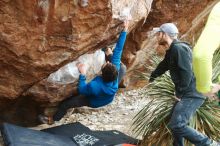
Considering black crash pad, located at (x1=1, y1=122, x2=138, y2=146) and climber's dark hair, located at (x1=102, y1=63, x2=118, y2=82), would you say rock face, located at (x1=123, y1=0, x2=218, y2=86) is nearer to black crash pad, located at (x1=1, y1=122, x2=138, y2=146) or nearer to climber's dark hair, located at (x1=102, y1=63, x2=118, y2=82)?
climber's dark hair, located at (x1=102, y1=63, x2=118, y2=82)

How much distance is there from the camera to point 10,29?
5.60 meters

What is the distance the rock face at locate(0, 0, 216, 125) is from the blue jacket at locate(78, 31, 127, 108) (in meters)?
0.20

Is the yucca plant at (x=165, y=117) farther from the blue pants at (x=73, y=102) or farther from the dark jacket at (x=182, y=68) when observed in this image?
the dark jacket at (x=182, y=68)

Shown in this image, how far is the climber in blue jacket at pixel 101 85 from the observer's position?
20.8 ft

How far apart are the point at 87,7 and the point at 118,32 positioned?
87 cm

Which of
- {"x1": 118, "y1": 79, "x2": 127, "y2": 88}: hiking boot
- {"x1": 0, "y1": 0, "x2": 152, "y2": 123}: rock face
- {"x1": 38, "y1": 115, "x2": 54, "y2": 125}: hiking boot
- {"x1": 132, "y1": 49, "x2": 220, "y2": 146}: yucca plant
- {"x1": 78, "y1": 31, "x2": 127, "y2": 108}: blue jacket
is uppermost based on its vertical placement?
{"x1": 0, "y1": 0, "x2": 152, "y2": 123}: rock face

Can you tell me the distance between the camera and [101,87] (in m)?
6.51

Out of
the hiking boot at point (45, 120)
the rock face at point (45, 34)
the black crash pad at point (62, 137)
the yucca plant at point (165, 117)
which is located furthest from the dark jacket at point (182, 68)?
the hiking boot at point (45, 120)

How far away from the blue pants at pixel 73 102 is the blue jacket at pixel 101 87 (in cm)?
9

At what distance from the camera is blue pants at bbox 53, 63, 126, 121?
22.3 feet

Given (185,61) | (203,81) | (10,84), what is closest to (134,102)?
(10,84)

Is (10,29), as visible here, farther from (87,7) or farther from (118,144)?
(118,144)

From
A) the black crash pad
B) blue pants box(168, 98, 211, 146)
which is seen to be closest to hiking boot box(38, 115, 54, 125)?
the black crash pad

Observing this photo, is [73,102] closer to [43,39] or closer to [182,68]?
[43,39]
